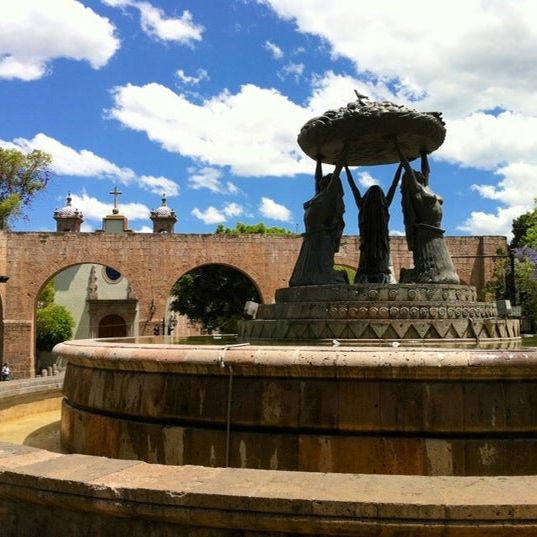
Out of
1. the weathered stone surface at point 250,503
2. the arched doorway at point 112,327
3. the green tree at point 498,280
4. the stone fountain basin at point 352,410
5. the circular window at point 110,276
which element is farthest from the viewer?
the circular window at point 110,276

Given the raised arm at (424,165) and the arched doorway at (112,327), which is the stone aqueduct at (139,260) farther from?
the raised arm at (424,165)

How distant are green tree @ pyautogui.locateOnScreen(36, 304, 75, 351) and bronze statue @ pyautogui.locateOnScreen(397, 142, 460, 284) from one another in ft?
87.5

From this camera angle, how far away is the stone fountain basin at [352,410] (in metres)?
3.42

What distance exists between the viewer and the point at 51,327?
100 feet

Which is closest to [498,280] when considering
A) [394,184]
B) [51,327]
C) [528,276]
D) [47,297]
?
[528,276]

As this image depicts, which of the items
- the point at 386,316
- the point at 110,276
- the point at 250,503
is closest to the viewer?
the point at 250,503

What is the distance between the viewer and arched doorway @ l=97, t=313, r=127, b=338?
3200 cm

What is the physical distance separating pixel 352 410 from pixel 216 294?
2514 centimetres

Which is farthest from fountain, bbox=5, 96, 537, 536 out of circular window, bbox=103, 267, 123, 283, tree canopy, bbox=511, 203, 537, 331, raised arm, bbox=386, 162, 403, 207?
circular window, bbox=103, 267, 123, 283

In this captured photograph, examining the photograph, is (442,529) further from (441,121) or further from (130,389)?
(441,121)

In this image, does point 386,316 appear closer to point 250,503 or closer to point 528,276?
point 250,503

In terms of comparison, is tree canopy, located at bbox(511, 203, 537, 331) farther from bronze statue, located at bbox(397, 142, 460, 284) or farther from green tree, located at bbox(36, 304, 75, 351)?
green tree, located at bbox(36, 304, 75, 351)

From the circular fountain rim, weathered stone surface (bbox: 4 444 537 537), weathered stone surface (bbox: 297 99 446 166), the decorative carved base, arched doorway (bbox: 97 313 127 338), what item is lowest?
arched doorway (bbox: 97 313 127 338)

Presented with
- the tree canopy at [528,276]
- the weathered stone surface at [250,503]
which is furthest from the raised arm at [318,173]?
the tree canopy at [528,276]
